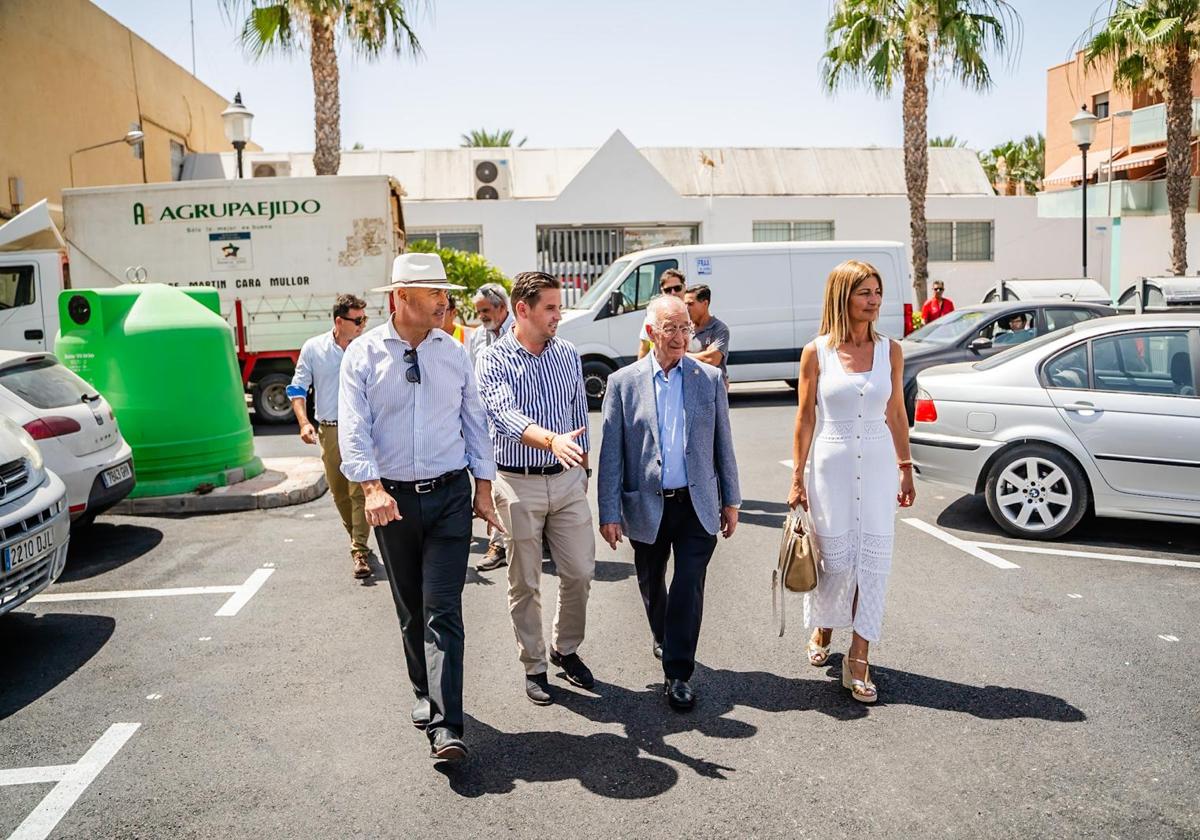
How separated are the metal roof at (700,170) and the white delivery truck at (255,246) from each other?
1164 cm

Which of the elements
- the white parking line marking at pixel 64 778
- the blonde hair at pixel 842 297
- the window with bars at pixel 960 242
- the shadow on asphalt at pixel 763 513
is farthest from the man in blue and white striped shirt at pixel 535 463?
the window with bars at pixel 960 242

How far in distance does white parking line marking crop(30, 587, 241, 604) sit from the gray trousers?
108 inches

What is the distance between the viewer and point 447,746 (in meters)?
3.74

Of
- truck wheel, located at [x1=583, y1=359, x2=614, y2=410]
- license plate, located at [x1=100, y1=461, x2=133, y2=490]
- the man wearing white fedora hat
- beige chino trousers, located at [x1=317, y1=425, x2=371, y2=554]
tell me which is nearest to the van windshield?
truck wheel, located at [x1=583, y1=359, x2=614, y2=410]

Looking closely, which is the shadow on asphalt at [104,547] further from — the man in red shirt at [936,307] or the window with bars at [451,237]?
the window with bars at [451,237]

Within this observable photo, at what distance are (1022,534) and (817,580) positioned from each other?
3256 mm

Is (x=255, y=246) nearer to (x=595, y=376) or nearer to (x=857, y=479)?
(x=595, y=376)

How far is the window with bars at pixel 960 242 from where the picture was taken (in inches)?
1007

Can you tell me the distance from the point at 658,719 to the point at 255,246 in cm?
1119

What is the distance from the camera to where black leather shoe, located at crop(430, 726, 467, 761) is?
147 inches

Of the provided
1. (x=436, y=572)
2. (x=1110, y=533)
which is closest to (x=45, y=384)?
(x=436, y=572)

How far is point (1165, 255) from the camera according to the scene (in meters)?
26.0

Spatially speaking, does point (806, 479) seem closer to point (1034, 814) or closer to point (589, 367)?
point (1034, 814)

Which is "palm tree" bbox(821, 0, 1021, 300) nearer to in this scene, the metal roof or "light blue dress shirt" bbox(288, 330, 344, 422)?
the metal roof
